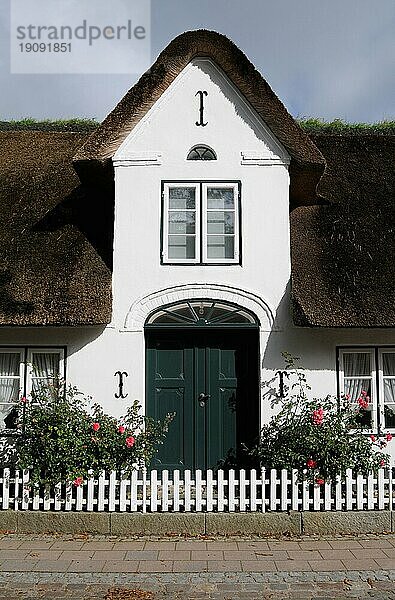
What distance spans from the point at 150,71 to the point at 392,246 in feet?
17.2

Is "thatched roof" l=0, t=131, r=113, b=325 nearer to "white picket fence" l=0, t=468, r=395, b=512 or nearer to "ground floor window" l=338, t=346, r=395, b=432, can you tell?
"white picket fence" l=0, t=468, r=395, b=512

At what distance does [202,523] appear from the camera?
386 inches

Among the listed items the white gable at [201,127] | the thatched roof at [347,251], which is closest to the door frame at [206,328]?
the thatched roof at [347,251]

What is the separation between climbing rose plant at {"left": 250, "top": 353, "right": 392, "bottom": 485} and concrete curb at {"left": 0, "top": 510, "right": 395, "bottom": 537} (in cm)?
62

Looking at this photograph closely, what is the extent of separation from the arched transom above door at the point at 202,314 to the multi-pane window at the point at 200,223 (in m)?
0.75

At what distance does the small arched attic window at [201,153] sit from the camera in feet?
40.5

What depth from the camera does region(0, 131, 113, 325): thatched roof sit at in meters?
11.1

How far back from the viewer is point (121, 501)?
32.7 ft

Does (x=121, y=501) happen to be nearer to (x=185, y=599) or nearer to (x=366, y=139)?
(x=185, y=599)

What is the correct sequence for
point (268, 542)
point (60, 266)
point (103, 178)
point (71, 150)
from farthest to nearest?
point (71, 150), point (103, 178), point (60, 266), point (268, 542)

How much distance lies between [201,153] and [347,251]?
122 inches

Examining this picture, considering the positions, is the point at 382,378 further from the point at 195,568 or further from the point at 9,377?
the point at 9,377

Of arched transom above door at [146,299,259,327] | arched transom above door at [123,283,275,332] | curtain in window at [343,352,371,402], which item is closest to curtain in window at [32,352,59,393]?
arched transom above door at [123,283,275,332]

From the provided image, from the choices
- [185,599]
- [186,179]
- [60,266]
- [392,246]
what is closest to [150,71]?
[186,179]
